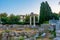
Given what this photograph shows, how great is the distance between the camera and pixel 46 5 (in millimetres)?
13656

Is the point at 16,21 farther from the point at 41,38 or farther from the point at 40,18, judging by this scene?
the point at 41,38

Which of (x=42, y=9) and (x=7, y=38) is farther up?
(x=42, y=9)

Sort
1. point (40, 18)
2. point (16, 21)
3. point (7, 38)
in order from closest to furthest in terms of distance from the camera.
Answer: point (7, 38)
point (40, 18)
point (16, 21)

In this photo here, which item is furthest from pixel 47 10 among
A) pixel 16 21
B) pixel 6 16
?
pixel 6 16

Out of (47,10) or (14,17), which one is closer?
(47,10)

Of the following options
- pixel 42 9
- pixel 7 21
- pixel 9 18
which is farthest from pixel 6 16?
pixel 42 9

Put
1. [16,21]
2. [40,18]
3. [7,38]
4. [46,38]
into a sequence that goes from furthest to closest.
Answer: [16,21]
[40,18]
[7,38]
[46,38]

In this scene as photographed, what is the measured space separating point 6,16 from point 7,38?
927 centimetres

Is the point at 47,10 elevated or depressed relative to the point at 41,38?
elevated

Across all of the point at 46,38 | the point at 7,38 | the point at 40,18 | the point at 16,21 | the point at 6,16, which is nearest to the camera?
the point at 46,38

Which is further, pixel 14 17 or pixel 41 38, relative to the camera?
pixel 14 17

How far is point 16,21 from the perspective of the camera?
46.4 ft

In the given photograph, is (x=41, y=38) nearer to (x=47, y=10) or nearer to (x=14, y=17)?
(x=47, y=10)

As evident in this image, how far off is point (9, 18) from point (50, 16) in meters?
3.33
